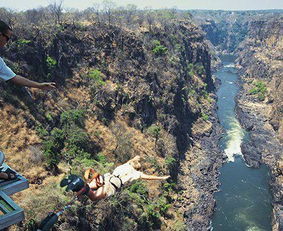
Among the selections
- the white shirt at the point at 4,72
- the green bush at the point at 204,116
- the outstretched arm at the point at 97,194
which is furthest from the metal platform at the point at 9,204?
the green bush at the point at 204,116

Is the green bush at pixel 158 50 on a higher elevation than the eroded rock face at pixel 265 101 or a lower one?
higher

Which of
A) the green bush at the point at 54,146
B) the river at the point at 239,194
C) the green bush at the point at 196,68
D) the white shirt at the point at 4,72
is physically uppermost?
the white shirt at the point at 4,72

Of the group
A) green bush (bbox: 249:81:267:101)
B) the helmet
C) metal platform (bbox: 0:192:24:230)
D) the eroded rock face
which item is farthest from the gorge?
metal platform (bbox: 0:192:24:230)

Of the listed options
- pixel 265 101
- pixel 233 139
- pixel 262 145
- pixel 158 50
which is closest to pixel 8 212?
pixel 158 50

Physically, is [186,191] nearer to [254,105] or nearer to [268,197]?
[268,197]

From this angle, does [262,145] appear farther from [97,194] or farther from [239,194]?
[97,194]

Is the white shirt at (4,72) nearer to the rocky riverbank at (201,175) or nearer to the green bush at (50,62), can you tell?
the rocky riverbank at (201,175)

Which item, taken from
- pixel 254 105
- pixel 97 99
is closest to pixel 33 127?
pixel 97 99
